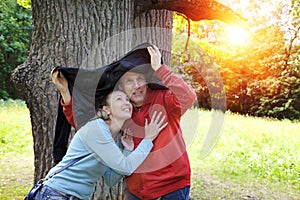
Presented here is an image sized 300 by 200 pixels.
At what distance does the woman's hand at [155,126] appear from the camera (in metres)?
2.41

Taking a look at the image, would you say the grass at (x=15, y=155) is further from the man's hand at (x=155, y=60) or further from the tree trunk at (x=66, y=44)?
the man's hand at (x=155, y=60)

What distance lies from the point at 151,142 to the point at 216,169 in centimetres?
462

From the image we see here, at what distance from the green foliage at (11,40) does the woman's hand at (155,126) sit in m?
15.6

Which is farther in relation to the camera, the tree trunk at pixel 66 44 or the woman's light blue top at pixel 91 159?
the tree trunk at pixel 66 44

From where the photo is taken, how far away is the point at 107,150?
2188 mm

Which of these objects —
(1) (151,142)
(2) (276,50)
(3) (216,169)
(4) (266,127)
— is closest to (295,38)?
(2) (276,50)

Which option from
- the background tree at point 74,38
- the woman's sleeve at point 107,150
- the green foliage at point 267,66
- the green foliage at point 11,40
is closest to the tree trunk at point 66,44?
the background tree at point 74,38

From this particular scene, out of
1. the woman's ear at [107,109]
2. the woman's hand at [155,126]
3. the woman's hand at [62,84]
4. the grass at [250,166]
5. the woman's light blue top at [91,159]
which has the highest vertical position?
the woman's hand at [62,84]

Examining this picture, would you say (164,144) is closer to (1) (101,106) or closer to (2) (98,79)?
(1) (101,106)

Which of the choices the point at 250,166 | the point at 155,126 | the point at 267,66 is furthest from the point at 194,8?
the point at 267,66

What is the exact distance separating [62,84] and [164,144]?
73cm

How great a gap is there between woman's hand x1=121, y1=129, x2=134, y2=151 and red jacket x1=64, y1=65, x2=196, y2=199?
3 cm

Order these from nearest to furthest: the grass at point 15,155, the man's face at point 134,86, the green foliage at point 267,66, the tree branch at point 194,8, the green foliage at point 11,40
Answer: the man's face at point 134,86, the tree branch at point 194,8, the grass at point 15,155, the green foliage at point 267,66, the green foliage at point 11,40

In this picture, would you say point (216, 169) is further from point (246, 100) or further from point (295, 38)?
point (295, 38)
